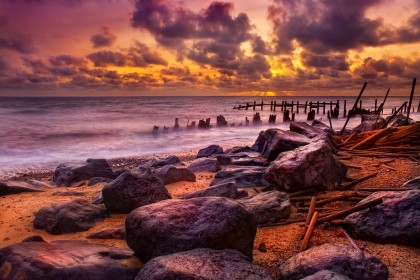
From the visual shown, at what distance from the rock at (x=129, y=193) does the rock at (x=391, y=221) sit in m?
3.52

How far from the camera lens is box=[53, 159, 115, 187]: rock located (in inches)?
448

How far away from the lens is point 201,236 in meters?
4.01

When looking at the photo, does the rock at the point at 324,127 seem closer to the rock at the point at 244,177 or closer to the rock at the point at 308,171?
the rock at the point at 244,177

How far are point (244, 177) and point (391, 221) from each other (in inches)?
168

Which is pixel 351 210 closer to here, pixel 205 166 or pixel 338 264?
pixel 338 264

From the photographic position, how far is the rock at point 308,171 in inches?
270

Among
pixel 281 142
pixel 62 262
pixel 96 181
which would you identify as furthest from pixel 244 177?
pixel 62 262

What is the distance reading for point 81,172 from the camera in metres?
11.7

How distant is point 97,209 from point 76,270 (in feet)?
9.59

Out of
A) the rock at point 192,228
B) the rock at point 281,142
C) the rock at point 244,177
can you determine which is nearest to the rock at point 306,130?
the rock at point 281,142

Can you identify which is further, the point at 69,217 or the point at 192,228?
the point at 69,217

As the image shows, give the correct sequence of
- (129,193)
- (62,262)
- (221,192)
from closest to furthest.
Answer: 1. (62,262)
2. (129,193)
3. (221,192)

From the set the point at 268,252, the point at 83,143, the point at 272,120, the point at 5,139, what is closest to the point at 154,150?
the point at 83,143

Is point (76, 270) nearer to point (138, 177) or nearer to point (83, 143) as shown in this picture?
point (138, 177)
